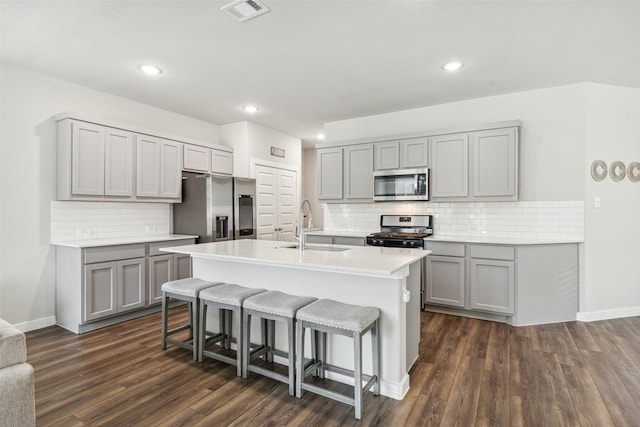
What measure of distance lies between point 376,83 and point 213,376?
329cm

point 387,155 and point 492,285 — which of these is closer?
point 492,285

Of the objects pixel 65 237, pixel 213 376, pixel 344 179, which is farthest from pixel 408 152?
pixel 65 237

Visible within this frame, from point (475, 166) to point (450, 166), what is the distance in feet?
0.95

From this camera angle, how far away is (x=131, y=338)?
11.0 ft

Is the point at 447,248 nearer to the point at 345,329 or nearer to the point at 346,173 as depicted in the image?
the point at 346,173

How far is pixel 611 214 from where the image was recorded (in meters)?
3.93

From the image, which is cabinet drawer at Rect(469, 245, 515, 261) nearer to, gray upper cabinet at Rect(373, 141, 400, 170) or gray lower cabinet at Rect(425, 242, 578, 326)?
gray lower cabinet at Rect(425, 242, 578, 326)

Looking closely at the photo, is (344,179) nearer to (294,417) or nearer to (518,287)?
(518,287)

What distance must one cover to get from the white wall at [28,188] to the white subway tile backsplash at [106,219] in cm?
13

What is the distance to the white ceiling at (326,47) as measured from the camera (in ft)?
8.18

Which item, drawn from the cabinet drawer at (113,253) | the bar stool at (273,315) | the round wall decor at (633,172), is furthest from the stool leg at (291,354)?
the round wall decor at (633,172)

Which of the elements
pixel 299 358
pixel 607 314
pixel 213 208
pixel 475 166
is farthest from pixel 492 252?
pixel 213 208

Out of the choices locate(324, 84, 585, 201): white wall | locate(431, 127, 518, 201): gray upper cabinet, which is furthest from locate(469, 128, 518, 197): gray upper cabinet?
locate(324, 84, 585, 201): white wall

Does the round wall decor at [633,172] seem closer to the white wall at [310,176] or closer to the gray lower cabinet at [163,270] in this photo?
the white wall at [310,176]
